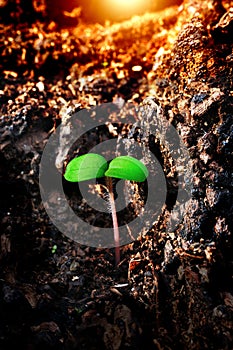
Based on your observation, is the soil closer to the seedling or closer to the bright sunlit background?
the seedling

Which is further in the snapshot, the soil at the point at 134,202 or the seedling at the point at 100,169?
the seedling at the point at 100,169

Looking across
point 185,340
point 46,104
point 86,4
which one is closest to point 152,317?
point 185,340

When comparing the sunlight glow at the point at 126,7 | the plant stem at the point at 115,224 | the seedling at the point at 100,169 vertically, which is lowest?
the plant stem at the point at 115,224

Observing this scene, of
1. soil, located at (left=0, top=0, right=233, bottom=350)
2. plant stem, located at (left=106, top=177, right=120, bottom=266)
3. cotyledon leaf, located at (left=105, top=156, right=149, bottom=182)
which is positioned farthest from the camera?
plant stem, located at (left=106, top=177, right=120, bottom=266)

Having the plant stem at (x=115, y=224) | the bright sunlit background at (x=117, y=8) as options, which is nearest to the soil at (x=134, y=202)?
the plant stem at (x=115, y=224)

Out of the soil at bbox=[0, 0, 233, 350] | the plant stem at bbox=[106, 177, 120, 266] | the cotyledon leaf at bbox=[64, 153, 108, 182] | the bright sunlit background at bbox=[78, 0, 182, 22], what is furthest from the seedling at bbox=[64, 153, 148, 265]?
the bright sunlit background at bbox=[78, 0, 182, 22]

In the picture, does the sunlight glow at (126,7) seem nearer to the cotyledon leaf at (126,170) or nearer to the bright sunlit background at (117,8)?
the bright sunlit background at (117,8)

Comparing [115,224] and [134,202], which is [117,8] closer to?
[134,202]

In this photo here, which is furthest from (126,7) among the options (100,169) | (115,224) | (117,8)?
(115,224)
